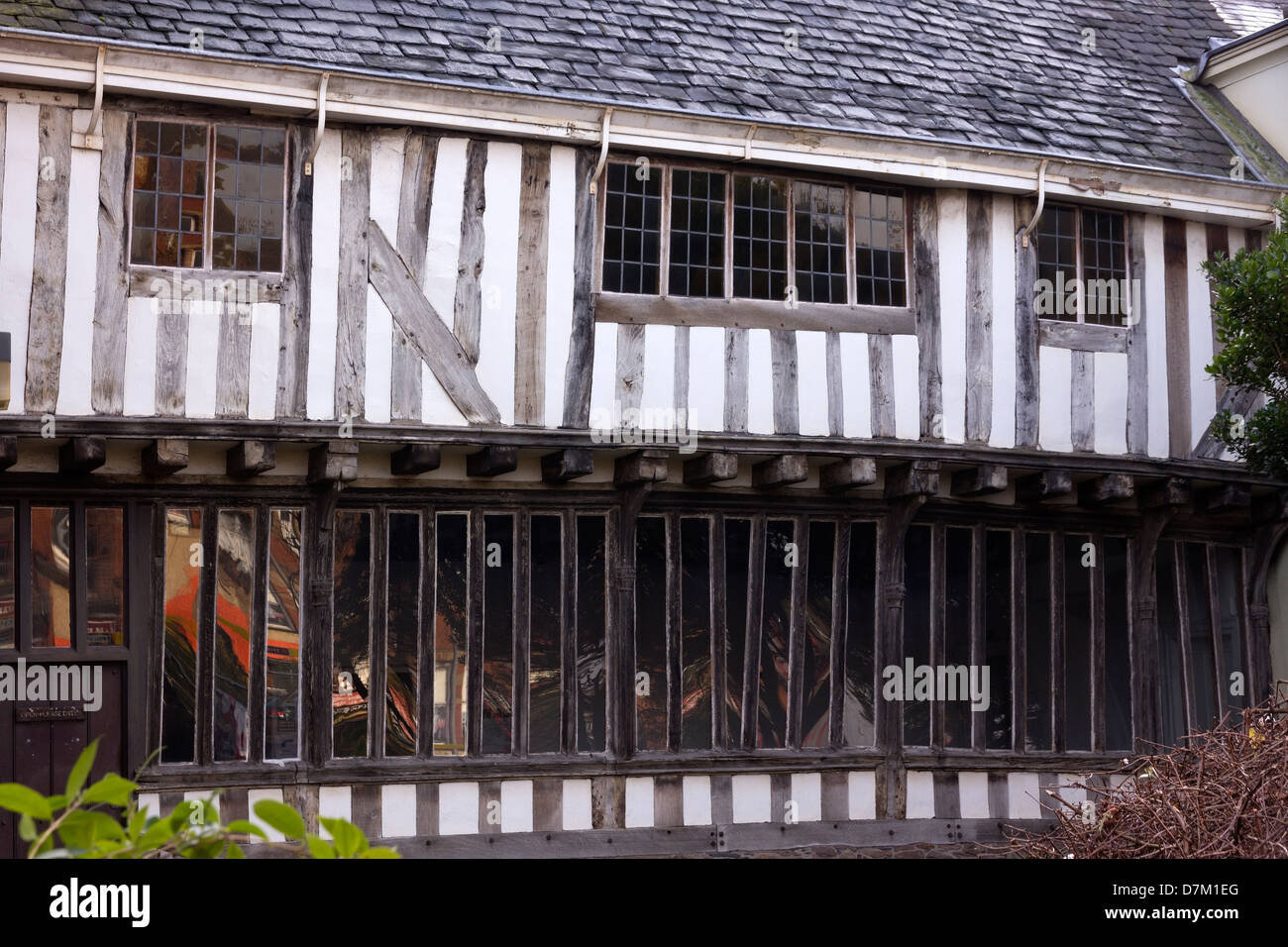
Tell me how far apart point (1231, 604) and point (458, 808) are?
23.1 ft

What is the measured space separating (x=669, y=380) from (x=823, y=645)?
243 cm

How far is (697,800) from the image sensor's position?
10.9 metres

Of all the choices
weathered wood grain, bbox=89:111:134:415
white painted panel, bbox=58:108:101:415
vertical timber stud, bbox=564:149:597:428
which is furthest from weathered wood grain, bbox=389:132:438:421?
white painted panel, bbox=58:108:101:415

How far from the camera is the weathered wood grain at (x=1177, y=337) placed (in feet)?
40.6

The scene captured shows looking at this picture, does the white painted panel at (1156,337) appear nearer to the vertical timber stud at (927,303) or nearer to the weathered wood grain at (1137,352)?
the weathered wood grain at (1137,352)

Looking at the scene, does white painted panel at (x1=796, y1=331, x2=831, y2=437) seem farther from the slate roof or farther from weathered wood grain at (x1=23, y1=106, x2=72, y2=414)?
weathered wood grain at (x1=23, y1=106, x2=72, y2=414)

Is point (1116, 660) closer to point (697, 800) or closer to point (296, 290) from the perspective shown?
point (697, 800)

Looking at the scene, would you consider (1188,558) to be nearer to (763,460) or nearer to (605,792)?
(763,460)

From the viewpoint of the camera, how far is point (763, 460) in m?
11.0

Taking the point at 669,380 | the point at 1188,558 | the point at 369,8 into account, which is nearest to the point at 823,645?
the point at 669,380

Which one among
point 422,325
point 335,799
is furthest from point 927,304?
point 335,799

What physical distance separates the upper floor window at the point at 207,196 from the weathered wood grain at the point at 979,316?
5337mm

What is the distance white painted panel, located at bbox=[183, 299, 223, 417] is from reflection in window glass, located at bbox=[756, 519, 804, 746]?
424 centimetres

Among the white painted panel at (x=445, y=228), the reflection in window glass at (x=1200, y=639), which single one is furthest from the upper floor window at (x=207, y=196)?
the reflection in window glass at (x=1200, y=639)
